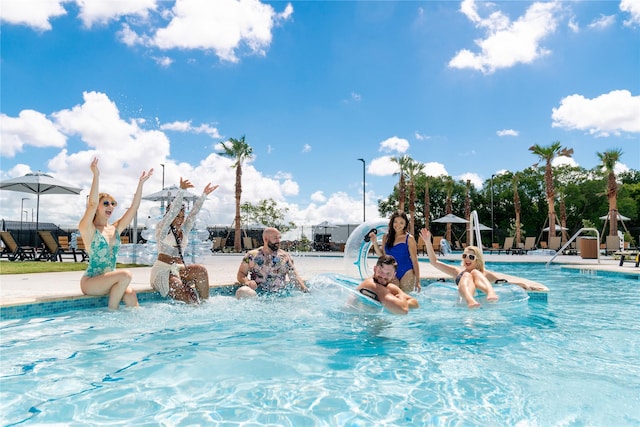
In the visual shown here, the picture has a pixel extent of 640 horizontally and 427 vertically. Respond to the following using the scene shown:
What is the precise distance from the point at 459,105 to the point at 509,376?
2379 centimetres

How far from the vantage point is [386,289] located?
4.96 meters

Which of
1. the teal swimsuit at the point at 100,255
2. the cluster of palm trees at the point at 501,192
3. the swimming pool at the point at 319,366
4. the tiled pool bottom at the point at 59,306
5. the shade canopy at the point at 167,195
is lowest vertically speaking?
the swimming pool at the point at 319,366

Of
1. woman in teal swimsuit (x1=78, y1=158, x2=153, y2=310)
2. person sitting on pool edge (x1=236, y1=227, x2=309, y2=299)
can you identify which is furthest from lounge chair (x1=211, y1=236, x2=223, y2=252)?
woman in teal swimsuit (x1=78, y1=158, x2=153, y2=310)

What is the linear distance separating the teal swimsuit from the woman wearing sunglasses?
537 mm

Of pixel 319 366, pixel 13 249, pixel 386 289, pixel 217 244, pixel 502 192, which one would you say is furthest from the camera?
pixel 502 192

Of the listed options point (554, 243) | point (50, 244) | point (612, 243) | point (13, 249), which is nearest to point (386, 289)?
point (50, 244)

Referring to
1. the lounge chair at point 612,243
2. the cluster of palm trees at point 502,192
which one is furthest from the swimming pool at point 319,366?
the cluster of palm trees at point 502,192

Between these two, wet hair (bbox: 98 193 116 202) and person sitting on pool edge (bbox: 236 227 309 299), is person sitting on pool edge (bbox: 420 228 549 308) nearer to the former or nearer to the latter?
person sitting on pool edge (bbox: 236 227 309 299)

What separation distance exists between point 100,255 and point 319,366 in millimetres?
2927

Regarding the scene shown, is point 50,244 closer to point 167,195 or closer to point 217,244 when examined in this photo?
point 167,195

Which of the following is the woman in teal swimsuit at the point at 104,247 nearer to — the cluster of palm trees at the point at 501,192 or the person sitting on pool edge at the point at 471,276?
the person sitting on pool edge at the point at 471,276

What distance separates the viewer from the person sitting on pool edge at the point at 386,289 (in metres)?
4.88

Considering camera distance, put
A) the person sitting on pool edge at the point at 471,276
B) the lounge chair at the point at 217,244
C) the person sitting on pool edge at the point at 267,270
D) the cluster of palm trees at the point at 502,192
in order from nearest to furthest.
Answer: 1. the person sitting on pool edge at the point at 471,276
2. the person sitting on pool edge at the point at 267,270
3. the lounge chair at the point at 217,244
4. the cluster of palm trees at the point at 502,192

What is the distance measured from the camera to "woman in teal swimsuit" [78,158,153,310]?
15.9 feet
